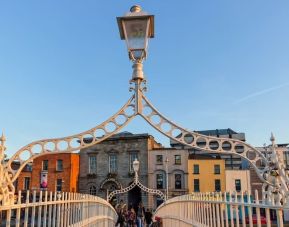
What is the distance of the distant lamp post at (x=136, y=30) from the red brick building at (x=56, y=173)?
37115mm

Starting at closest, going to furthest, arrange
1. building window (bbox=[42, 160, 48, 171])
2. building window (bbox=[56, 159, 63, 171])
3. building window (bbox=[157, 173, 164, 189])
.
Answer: building window (bbox=[157, 173, 164, 189]) < building window (bbox=[56, 159, 63, 171]) < building window (bbox=[42, 160, 48, 171])

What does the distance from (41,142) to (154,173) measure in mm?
35891

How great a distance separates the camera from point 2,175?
4562 mm

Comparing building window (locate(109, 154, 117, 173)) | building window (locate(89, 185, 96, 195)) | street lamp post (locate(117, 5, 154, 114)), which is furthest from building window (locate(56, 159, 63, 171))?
street lamp post (locate(117, 5, 154, 114))

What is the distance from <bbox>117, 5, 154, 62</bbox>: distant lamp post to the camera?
19.9 feet

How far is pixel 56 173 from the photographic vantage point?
4197 centimetres

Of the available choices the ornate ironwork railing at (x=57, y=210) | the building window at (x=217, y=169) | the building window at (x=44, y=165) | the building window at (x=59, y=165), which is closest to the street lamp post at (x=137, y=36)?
the ornate ironwork railing at (x=57, y=210)

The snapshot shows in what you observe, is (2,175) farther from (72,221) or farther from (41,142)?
(72,221)

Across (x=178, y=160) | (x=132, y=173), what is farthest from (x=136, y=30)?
(x=132, y=173)

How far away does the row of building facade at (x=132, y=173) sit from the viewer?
131 feet

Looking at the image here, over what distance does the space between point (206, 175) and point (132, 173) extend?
9.16 m

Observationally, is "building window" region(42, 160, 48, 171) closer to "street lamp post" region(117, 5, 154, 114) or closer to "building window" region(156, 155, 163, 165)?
"building window" region(156, 155, 163, 165)

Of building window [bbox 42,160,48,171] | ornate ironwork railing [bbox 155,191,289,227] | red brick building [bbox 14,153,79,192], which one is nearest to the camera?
ornate ironwork railing [bbox 155,191,289,227]

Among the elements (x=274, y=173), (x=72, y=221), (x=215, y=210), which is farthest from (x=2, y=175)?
(x=274, y=173)
